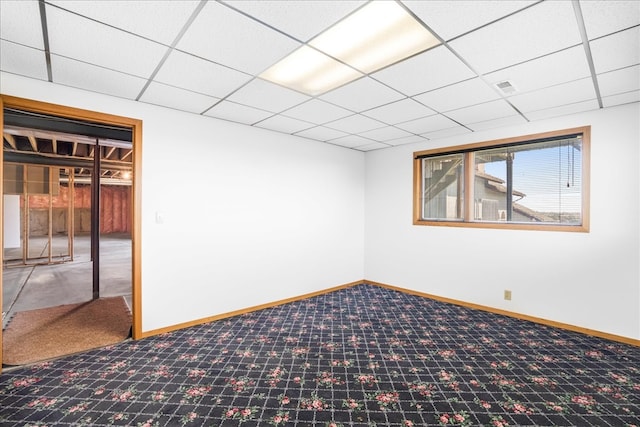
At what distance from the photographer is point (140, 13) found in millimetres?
1868

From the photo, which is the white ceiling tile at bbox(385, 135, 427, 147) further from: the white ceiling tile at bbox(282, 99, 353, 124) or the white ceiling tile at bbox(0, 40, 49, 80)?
the white ceiling tile at bbox(0, 40, 49, 80)

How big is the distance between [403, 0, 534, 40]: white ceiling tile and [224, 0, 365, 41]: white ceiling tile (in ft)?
1.29

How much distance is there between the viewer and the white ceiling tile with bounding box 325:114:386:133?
12.8 feet

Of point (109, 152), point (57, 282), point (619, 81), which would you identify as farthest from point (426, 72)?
point (109, 152)

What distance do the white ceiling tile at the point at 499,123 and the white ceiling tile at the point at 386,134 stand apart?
3.01ft

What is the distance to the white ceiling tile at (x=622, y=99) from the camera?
3070 mm

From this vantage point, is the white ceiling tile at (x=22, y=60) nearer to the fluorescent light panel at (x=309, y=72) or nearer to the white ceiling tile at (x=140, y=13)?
the white ceiling tile at (x=140, y=13)

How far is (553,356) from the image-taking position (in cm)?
298

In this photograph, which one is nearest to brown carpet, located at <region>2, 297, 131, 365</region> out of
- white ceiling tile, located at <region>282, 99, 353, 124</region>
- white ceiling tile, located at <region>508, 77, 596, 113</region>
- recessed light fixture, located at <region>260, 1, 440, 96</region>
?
white ceiling tile, located at <region>282, 99, 353, 124</region>

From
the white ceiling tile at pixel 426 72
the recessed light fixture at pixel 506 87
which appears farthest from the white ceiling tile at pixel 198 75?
the recessed light fixture at pixel 506 87

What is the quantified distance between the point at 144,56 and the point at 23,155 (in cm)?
608

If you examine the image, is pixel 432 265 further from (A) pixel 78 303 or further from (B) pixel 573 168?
(A) pixel 78 303

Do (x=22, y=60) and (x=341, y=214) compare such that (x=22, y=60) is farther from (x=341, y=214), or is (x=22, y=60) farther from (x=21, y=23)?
(x=341, y=214)

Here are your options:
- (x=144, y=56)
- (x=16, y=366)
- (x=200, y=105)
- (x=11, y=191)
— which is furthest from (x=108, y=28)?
(x=11, y=191)
